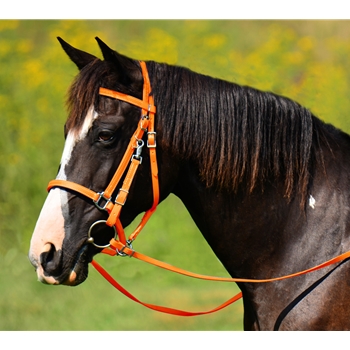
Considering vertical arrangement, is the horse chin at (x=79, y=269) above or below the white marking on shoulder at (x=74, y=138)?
below

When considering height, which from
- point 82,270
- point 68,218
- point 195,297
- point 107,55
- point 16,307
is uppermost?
point 107,55

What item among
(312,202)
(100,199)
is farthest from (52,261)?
(312,202)

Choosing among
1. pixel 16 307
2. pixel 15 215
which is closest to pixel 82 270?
pixel 16 307

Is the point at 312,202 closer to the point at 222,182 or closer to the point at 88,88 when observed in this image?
the point at 222,182

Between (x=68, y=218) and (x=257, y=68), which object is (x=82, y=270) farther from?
(x=257, y=68)

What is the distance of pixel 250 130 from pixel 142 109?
1.83 ft

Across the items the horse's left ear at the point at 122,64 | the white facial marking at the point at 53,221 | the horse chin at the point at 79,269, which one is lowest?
the horse chin at the point at 79,269

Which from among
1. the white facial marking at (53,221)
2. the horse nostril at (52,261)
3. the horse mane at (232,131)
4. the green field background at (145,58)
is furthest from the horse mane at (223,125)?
the green field background at (145,58)

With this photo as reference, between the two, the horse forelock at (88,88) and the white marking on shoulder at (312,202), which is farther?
the white marking on shoulder at (312,202)

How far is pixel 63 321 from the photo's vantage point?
7.02 meters

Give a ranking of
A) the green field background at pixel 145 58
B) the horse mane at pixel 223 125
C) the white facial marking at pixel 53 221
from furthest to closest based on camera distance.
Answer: the green field background at pixel 145 58 < the horse mane at pixel 223 125 < the white facial marking at pixel 53 221

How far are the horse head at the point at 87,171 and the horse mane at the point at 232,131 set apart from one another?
18 cm

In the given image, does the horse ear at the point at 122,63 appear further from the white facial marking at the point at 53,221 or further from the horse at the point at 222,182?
the white facial marking at the point at 53,221

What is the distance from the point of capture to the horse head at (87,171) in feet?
8.17
